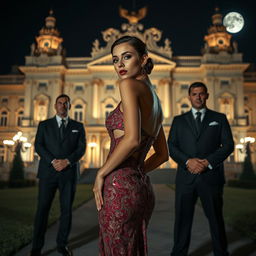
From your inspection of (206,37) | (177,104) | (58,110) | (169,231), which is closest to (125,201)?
(58,110)

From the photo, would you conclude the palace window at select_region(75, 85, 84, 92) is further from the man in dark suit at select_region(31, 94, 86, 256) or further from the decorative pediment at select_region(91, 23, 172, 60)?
the man in dark suit at select_region(31, 94, 86, 256)

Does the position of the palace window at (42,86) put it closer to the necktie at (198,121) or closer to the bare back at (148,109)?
the necktie at (198,121)

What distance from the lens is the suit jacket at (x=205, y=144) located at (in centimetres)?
393

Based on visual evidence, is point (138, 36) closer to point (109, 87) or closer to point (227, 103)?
point (109, 87)

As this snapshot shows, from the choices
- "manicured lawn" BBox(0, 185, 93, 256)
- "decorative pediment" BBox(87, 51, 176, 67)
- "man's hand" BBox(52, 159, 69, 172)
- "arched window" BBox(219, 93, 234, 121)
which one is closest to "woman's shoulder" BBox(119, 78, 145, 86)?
"man's hand" BBox(52, 159, 69, 172)

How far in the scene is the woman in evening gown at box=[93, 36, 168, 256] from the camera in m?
1.78

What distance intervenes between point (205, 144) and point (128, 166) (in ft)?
7.99

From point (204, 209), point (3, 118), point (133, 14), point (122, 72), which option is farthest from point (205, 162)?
point (3, 118)

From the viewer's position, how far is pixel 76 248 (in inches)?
183

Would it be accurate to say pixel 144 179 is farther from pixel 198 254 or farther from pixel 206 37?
pixel 206 37

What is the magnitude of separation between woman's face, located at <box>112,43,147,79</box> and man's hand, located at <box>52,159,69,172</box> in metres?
2.67

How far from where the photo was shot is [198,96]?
4.17 metres

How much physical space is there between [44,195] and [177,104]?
33.9 metres

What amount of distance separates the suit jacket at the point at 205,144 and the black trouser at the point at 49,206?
5.17 ft
